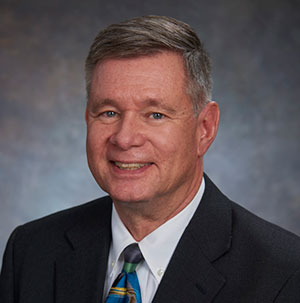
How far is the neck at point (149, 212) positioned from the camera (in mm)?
3000

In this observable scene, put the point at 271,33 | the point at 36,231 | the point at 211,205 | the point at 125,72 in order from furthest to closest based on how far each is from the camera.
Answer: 1. the point at 271,33
2. the point at 36,231
3. the point at 211,205
4. the point at 125,72

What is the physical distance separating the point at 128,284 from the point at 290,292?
762mm

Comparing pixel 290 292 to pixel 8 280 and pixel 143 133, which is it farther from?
pixel 8 280

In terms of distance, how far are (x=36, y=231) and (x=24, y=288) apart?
35cm

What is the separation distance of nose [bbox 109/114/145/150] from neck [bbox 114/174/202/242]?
0.29m

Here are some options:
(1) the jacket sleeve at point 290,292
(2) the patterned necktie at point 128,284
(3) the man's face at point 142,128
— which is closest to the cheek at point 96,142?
(3) the man's face at point 142,128

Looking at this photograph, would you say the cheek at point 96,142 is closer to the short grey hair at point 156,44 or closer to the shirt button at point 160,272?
the short grey hair at point 156,44

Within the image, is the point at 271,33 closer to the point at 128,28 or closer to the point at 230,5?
the point at 230,5

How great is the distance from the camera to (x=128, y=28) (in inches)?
114

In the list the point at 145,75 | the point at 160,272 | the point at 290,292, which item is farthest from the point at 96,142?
the point at 290,292

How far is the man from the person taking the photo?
2.85 m

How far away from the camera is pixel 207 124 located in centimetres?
315

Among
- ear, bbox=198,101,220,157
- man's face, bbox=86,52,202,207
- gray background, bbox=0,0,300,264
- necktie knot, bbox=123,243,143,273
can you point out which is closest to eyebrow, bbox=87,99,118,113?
man's face, bbox=86,52,202,207

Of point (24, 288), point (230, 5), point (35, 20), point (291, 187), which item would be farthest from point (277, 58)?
point (24, 288)
